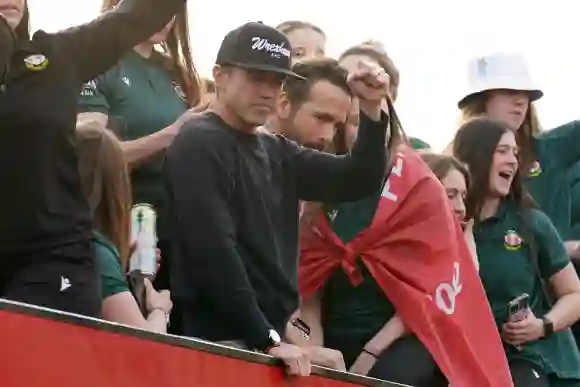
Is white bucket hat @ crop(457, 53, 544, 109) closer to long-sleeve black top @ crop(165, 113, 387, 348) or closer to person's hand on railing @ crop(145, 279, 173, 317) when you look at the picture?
long-sleeve black top @ crop(165, 113, 387, 348)

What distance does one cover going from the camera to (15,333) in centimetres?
274

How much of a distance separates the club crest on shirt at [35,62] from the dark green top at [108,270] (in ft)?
1.64

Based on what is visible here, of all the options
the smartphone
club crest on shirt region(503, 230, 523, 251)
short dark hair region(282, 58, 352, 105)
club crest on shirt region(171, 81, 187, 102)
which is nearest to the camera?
club crest on shirt region(171, 81, 187, 102)

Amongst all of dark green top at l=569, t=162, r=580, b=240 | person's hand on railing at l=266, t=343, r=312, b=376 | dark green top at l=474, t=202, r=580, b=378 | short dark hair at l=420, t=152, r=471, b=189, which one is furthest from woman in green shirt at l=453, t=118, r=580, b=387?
person's hand on railing at l=266, t=343, r=312, b=376

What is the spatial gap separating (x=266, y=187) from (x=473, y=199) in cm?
147

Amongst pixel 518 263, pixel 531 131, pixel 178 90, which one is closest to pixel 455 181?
pixel 518 263

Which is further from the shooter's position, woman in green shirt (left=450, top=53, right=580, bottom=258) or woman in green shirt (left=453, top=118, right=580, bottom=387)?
woman in green shirt (left=450, top=53, right=580, bottom=258)

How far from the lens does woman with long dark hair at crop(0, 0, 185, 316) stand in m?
3.30

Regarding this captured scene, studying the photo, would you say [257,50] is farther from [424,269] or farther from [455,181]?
[455,181]

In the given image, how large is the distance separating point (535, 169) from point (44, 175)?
2.80 metres

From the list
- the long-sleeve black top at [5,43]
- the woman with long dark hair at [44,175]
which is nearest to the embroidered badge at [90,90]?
the woman with long dark hair at [44,175]

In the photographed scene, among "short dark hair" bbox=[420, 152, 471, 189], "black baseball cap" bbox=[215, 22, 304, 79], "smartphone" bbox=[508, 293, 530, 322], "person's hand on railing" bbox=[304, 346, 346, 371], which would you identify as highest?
"black baseball cap" bbox=[215, 22, 304, 79]

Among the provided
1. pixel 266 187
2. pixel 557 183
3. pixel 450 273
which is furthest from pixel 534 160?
pixel 266 187

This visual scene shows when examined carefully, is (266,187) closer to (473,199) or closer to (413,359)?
(413,359)
